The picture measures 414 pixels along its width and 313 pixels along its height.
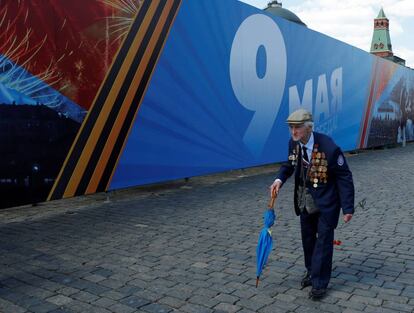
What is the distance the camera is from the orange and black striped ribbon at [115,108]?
724 cm

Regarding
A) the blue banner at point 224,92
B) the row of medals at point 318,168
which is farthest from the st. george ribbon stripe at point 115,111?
the row of medals at point 318,168

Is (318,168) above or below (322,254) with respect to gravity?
above

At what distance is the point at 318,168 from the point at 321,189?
0.18 meters

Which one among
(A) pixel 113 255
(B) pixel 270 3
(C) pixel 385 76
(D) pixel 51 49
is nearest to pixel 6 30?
(D) pixel 51 49

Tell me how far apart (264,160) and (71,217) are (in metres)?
6.46

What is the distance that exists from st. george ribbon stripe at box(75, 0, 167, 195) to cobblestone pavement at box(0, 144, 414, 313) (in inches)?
21.3

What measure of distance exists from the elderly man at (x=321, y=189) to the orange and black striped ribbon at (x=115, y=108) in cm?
414

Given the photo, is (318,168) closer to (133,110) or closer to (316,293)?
(316,293)

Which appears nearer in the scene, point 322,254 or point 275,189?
point 322,254

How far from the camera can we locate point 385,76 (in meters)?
20.4

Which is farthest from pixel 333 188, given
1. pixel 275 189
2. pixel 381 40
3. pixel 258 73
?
pixel 381 40

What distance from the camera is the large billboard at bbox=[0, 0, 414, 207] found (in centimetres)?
655

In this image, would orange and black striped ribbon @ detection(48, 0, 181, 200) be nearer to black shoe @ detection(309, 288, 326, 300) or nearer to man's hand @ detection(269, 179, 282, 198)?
man's hand @ detection(269, 179, 282, 198)

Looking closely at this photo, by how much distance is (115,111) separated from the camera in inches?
307
